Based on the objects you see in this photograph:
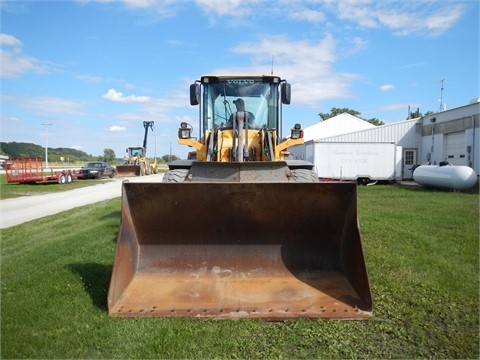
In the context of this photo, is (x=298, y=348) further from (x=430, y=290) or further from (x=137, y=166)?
(x=137, y=166)

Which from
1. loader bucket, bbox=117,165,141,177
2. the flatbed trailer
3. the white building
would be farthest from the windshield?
loader bucket, bbox=117,165,141,177

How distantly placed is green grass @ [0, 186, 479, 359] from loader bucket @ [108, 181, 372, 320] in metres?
0.45

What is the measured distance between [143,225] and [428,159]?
22377mm

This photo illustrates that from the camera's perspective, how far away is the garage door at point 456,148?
773 inches

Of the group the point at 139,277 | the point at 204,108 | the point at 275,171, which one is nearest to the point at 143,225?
the point at 139,277

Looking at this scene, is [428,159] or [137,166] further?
[137,166]

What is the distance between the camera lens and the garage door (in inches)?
773

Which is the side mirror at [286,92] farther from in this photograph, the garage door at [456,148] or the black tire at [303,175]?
the garage door at [456,148]

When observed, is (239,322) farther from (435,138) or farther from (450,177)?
(435,138)

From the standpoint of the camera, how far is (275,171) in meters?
4.90

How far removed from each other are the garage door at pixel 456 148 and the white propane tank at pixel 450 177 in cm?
294

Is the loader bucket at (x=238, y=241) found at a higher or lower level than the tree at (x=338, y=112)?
lower

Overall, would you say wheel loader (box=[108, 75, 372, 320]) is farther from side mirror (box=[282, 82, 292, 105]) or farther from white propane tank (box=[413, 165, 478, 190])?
white propane tank (box=[413, 165, 478, 190])

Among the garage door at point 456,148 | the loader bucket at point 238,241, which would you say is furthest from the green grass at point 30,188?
A: the garage door at point 456,148
